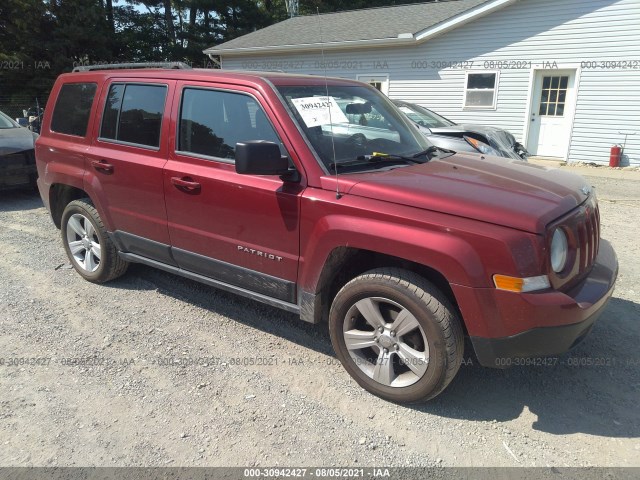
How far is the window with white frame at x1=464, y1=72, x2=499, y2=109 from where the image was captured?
45.3 feet

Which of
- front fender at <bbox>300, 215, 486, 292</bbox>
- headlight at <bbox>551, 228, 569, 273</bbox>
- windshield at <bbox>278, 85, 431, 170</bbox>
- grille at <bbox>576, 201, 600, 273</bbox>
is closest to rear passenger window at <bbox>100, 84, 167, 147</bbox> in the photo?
windshield at <bbox>278, 85, 431, 170</bbox>

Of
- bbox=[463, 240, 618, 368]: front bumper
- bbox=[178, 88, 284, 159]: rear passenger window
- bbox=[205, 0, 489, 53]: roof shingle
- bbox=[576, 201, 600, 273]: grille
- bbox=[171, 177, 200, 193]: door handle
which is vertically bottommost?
bbox=[463, 240, 618, 368]: front bumper

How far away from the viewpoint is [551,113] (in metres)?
13.2

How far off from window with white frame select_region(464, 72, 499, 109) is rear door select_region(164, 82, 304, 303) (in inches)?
475

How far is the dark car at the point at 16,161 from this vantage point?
758 centimetres

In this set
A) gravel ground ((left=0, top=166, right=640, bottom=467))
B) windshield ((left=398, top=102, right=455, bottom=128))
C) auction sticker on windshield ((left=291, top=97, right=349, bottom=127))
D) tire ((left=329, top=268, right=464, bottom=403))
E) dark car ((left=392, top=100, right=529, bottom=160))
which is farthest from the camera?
windshield ((left=398, top=102, right=455, bottom=128))

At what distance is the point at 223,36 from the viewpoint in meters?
31.3

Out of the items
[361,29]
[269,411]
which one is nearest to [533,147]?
[361,29]

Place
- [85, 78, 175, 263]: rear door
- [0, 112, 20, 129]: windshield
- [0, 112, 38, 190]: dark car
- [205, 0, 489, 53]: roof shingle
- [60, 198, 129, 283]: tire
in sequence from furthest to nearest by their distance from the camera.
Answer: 1. [205, 0, 489, 53]: roof shingle
2. [0, 112, 20, 129]: windshield
3. [0, 112, 38, 190]: dark car
4. [60, 198, 129, 283]: tire
5. [85, 78, 175, 263]: rear door

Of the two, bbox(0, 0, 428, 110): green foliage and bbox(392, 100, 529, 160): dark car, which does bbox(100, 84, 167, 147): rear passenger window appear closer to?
bbox(392, 100, 529, 160): dark car

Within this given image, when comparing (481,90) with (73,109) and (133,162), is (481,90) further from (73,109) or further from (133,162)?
(133,162)

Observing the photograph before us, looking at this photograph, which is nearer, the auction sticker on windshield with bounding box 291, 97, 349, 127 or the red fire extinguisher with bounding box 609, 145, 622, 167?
the auction sticker on windshield with bounding box 291, 97, 349, 127

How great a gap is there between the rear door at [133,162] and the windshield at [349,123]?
3.68ft

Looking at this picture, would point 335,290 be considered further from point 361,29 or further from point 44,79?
point 44,79
